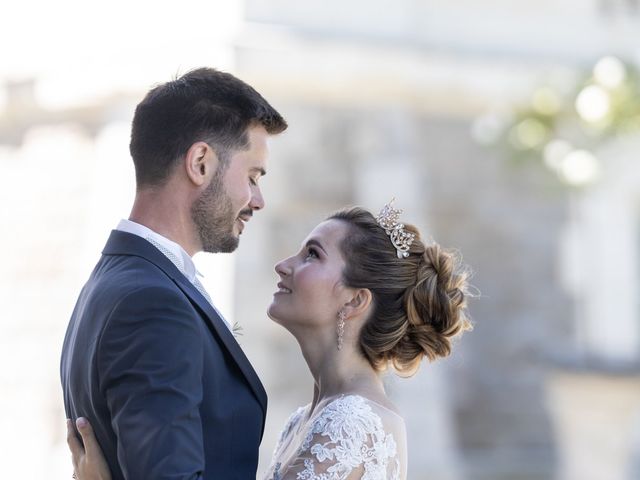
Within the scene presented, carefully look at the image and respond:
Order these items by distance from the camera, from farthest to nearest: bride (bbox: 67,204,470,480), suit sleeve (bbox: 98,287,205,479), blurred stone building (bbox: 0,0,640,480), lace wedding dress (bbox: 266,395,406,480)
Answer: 1. blurred stone building (bbox: 0,0,640,480)
2. bride (bbox: 67,204,470,480)
3. lace wedding dress (bbox: 266,395,406,480)
4. suit sleeve (bbox: 98,287,205,479)

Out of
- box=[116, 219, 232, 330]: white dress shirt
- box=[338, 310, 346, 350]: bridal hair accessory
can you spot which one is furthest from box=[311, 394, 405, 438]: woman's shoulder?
box=[116, 219, 232, 330]: white dress shirt

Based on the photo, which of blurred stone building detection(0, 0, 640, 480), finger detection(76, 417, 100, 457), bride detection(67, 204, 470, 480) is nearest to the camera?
finger detection(76, 417, 100, 457)

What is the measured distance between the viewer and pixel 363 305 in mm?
2889

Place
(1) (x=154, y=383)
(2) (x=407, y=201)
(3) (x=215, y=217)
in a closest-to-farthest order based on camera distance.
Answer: (1) (x=154, y=383)
(3) (x=215, y=217)
(2) (x=407, y=201)

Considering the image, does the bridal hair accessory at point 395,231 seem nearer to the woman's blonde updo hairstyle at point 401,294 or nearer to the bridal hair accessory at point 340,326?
the woman's blonde updo hairstyle at point 401,294

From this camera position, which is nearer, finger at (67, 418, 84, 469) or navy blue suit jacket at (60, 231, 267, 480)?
navy blue suit jacket at (60, 231, 267, 480)

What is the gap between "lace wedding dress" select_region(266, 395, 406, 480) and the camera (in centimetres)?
252

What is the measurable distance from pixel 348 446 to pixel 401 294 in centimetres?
51

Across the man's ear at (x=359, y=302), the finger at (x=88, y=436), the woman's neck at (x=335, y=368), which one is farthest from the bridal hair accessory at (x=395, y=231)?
the finger at (x=88, y=436)

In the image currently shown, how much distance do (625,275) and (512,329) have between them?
1162 millimetres

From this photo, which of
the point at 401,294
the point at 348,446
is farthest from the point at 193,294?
the point at 401,294

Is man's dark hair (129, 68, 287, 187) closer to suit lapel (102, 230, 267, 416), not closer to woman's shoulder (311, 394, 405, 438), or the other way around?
suit lapel (102, 230, 267, 416)

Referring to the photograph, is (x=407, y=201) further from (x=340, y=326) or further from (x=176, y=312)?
(x=176, y=312)

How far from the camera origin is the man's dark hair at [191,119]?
2307 mm
